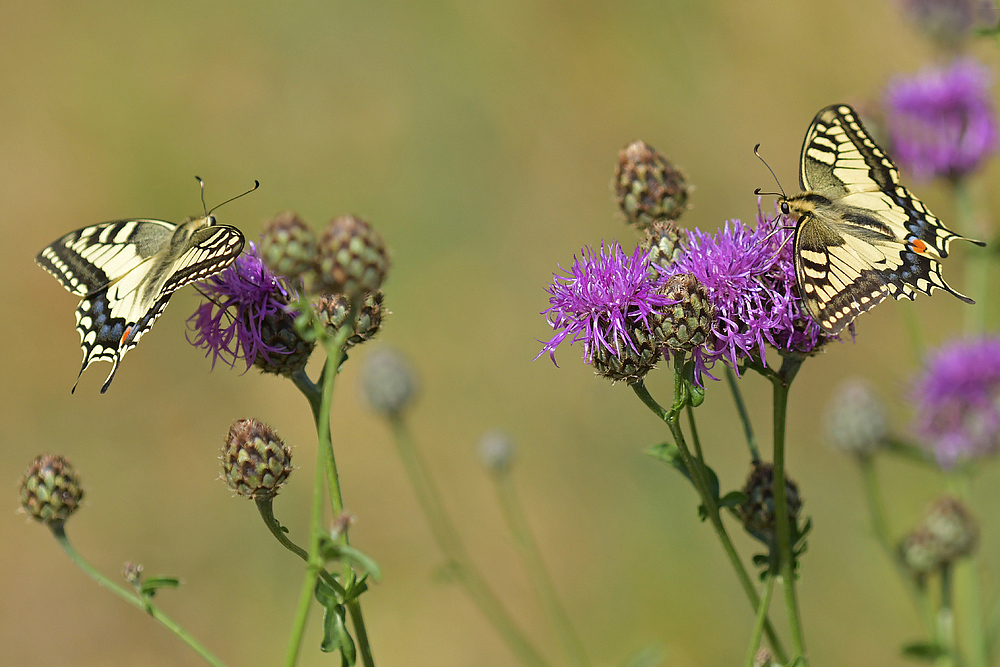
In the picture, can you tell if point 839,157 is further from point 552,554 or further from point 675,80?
point 675,80

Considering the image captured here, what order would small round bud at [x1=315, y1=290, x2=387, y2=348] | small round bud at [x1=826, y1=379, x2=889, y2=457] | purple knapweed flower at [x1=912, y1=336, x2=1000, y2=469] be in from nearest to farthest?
small round bud at [x1=315, y1=290, x2=387, y2=348], purple knapweed flower at [x1=912, y1=336, x2=1000, y2=469], small round bud at [x1=826, y1=379, x2=889, y2=457]

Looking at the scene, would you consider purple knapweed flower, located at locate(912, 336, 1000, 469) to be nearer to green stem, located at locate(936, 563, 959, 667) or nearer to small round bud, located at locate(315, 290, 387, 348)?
green stem, located at locate(936, 563, 959, 667)

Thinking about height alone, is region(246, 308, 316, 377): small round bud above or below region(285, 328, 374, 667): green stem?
above

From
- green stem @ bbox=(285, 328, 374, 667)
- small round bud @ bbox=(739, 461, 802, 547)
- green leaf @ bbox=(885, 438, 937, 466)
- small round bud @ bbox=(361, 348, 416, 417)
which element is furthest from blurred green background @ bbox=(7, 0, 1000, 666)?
green stem @ bbox=(285, 328, 374, 667)

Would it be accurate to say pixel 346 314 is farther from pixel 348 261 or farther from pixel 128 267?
pixel 128 267

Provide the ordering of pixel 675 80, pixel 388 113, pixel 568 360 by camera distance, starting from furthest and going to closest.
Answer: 1. pixel 388 113
2. pixel 675 80
3. pixel 568 360

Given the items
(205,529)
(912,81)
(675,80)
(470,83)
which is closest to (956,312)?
(675,80)
